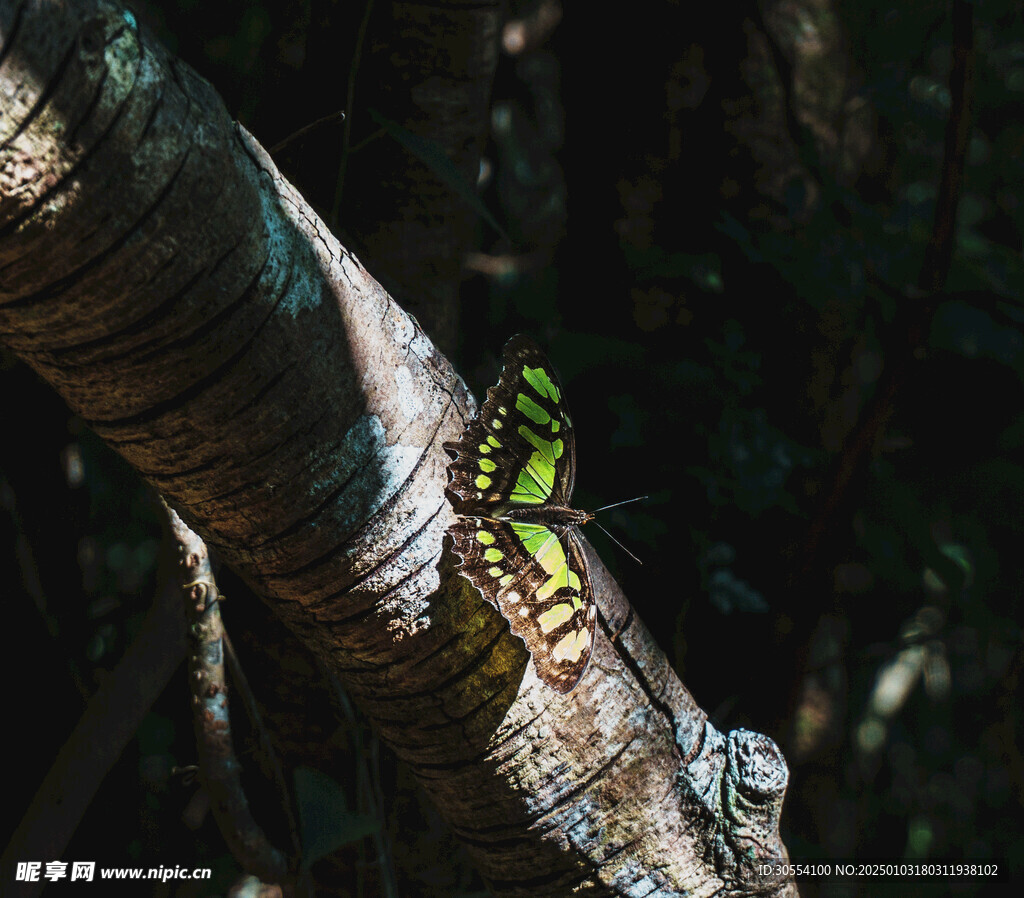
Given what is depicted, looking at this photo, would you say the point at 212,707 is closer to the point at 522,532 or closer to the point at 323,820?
the point at 323,820

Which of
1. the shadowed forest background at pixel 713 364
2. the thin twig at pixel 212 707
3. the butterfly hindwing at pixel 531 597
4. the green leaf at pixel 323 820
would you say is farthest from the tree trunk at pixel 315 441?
the shadowed forest background at pixel 713 364

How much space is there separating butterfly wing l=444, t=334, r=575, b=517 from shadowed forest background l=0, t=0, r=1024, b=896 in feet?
0.94

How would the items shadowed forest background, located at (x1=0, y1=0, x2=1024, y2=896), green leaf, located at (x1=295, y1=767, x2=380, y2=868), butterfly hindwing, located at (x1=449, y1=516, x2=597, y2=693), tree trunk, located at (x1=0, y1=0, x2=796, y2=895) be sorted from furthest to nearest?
1. shadowed forest background, located at (x1=0, y1=0, x2=1024, y2=896)
2. green leaf, located at (x1=295, y1=767, x2=380, y2=868)
3. butterfly hindwing, located at (x1=449, y1=516, x2=597, y2=693)
4. tree trunk, located at (x1=0, y1=0, x2=796, y2=895)

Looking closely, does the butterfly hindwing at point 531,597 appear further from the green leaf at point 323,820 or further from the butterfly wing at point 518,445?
the green leaf at point 323,820

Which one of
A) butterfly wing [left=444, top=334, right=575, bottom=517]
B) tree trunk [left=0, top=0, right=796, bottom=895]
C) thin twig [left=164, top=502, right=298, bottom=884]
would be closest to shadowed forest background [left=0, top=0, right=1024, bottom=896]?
thin twig [left=164, top=502, right=298, bottom=884]

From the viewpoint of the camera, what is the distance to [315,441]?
0.45 meters

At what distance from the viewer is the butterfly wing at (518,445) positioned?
560 mm

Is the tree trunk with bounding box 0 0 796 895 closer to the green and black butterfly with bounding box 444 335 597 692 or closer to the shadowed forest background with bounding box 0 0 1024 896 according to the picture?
the green and black butterfly with bounding box 444 335 597 692

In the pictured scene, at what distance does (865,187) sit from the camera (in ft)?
4.61

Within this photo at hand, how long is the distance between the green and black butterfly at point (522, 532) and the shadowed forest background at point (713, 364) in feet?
1.05

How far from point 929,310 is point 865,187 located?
20.7 inches

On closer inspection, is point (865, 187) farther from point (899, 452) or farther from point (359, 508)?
point (359, 508)

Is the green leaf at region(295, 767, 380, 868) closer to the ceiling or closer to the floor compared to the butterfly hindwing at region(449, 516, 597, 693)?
closer to the floor

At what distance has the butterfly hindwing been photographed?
1.74 ft
